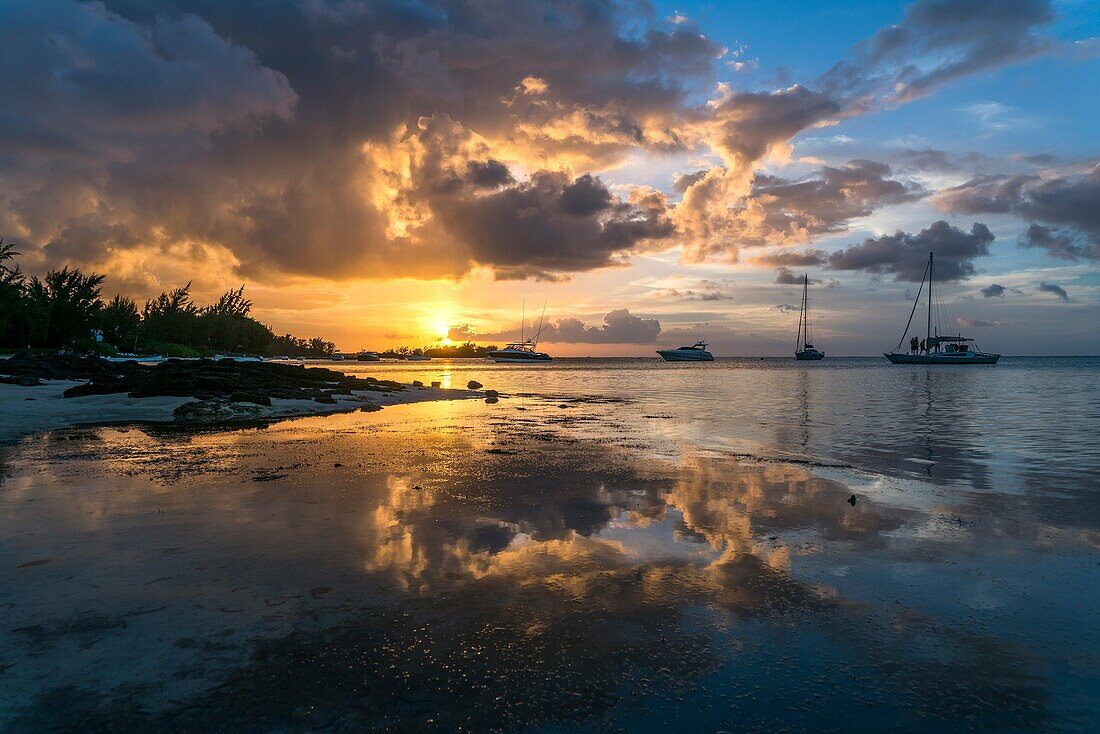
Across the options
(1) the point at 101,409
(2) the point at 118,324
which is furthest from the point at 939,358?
(2) the point at 118,324

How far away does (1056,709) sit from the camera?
4156mm

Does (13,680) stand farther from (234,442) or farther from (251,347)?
(251,347)

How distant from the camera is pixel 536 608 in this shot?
18.8ft

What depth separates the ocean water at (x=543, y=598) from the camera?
4145 mm

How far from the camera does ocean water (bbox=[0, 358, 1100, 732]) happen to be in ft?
13.6

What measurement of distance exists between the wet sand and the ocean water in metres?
0.03

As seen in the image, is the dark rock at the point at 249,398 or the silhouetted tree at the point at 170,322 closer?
the dark rock at the point at 249,398

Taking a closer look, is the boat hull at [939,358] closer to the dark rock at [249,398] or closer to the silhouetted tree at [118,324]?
the dark rock at [249,398]

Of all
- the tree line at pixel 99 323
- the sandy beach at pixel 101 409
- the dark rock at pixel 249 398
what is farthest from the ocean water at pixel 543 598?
the tree line at pixel 99 323

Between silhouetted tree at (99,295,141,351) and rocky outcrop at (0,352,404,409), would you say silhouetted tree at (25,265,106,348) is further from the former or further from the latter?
rocky outcrop at (0,352,404,409)

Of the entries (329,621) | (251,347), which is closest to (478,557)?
(329,621)

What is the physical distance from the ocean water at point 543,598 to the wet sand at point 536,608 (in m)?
0.03

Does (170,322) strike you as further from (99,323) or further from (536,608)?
(536,608)

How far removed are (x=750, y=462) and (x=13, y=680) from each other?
13.8 meters
